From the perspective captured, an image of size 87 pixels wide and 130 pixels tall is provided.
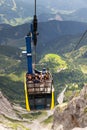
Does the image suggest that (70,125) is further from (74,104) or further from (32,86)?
(32,86)

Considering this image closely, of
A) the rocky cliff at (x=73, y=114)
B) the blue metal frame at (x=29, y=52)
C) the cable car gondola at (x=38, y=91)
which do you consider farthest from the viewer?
the rocky cliff at (x=73, y=114)

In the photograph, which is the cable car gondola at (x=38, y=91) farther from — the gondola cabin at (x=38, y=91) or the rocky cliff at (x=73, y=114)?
the rocky cliff at (x=73, y=114)

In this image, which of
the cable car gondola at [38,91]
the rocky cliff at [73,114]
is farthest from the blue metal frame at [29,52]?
the rocky cliff at [73,114]

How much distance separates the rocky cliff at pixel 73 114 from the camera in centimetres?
13600

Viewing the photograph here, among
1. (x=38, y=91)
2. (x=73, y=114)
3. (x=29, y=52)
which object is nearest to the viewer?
(x=29, y=52)

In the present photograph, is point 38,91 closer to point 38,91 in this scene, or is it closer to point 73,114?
point 38,91

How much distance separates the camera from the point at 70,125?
15512 cm

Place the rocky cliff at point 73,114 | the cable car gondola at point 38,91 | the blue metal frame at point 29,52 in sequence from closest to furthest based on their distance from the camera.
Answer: the blue metal frame at point 29,52
the cable car gondola at point 38,91
the rocky cliff at point 73,114

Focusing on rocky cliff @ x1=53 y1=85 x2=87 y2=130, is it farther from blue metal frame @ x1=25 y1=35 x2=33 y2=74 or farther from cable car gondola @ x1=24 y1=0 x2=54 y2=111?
blue metal frame @ x1=25 y1=35 x2=33 y2=74

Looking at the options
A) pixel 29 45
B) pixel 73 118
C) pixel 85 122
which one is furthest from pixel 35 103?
pixel 73 118

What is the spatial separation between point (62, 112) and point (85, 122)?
5976cm

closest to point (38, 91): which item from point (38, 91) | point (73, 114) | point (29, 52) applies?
point (38, 91)

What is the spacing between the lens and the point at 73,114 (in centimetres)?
15988

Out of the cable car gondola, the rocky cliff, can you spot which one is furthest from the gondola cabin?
the rocky cliff
